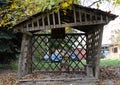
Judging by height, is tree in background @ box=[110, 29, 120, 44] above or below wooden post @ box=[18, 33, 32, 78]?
above

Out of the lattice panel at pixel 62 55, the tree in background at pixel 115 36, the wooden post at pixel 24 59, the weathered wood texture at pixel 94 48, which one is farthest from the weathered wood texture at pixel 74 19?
the tree in background at pixel 115 36

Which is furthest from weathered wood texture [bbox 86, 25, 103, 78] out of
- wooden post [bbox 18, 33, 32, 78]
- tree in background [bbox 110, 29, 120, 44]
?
tree in background [bbox 110, 29, 120, 44]

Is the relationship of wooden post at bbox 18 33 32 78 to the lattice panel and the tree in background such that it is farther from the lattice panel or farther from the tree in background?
the tree in background

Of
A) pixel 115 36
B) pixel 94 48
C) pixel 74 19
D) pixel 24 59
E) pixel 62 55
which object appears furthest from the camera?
pixel 115 36

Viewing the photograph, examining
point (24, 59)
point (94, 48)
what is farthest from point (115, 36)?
point (24, 59)

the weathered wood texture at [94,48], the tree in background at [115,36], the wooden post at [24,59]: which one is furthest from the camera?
the tree in background at [115,36]

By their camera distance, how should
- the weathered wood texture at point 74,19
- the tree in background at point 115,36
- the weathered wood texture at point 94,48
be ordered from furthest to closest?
the tree in background at point 115,36, the weathered wood texture at point 94,48, the weathered wood texture at point 74,19

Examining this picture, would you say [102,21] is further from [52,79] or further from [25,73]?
[25,73]

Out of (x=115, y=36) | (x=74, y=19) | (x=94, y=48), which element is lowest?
(x=94, y=48)

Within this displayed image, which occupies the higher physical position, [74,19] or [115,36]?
[115,36]

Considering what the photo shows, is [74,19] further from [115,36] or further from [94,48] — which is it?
[115,36]

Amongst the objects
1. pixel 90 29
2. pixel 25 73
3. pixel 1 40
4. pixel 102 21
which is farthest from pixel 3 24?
pixel 102 21

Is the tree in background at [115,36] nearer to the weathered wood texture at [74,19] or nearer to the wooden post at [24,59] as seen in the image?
the wooden post at [24,59]

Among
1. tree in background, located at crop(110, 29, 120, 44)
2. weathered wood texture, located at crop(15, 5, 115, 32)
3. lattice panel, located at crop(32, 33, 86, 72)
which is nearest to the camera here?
weathered wood texture, located at crop(15, 5, 115, 32)
